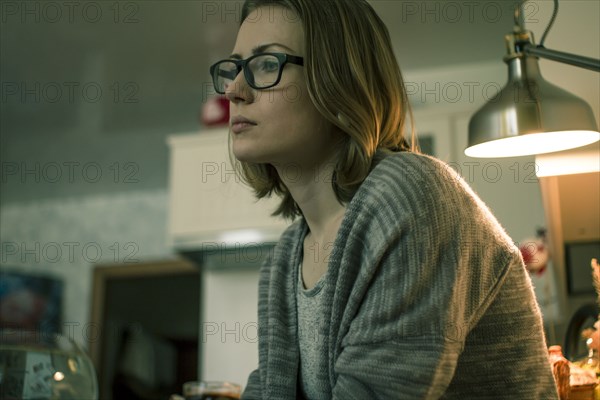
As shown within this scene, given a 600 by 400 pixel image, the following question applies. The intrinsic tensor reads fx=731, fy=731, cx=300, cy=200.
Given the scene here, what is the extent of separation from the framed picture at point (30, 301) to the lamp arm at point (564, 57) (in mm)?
4662

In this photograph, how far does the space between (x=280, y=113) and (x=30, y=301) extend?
4.70 metres

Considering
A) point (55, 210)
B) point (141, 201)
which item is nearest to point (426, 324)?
point (141, 201)

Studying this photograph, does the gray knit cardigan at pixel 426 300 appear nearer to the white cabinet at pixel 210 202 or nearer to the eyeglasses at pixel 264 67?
the eyeglasses at pixel 264 67

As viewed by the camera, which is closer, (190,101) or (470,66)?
(470,66)

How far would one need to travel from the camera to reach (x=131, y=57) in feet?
11.0

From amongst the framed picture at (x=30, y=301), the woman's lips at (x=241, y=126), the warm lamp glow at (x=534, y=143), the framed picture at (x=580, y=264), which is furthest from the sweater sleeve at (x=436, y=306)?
the framed picture at (x=30, y=301)

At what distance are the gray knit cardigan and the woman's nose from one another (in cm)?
25

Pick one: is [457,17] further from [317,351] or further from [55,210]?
[55,210]

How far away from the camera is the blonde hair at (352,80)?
1.15 metres

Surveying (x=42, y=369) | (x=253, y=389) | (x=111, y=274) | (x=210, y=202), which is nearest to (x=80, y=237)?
(x=111, y=274)

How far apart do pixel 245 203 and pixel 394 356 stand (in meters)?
2.51

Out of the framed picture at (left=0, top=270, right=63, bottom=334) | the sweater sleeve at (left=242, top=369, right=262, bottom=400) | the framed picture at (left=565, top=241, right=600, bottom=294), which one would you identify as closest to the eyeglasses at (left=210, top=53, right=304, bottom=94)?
the sweater sleeve at (left=242, top=369, right=262, bottom=400)

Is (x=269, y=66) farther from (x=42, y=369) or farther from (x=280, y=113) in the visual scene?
(x=42, y=369)

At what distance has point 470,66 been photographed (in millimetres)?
3438
